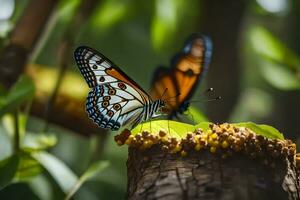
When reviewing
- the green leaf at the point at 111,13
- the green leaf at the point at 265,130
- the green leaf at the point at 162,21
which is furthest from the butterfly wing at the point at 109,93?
the green leaf at the point at 111,13

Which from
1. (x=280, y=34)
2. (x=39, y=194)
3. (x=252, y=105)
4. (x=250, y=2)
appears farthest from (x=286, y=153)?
(x=280, y=34)

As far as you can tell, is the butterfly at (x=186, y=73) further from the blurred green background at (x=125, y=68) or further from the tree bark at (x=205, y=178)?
the tree bark at (x=205, y=178)

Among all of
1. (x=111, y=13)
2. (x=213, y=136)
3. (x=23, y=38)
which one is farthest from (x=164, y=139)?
(x=111, y=13)

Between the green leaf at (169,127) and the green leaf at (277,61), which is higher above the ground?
the green leaf at (277,61)

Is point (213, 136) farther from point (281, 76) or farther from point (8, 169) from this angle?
point (281, 76)

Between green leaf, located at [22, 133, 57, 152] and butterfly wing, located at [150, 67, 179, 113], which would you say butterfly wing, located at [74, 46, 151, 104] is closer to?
butterfly wing, located at [150, 67, 179, 113]

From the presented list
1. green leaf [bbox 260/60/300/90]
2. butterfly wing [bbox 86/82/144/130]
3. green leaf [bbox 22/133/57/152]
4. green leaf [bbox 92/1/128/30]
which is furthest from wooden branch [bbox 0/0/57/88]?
green leaf [bbox 260/60/300/90]
